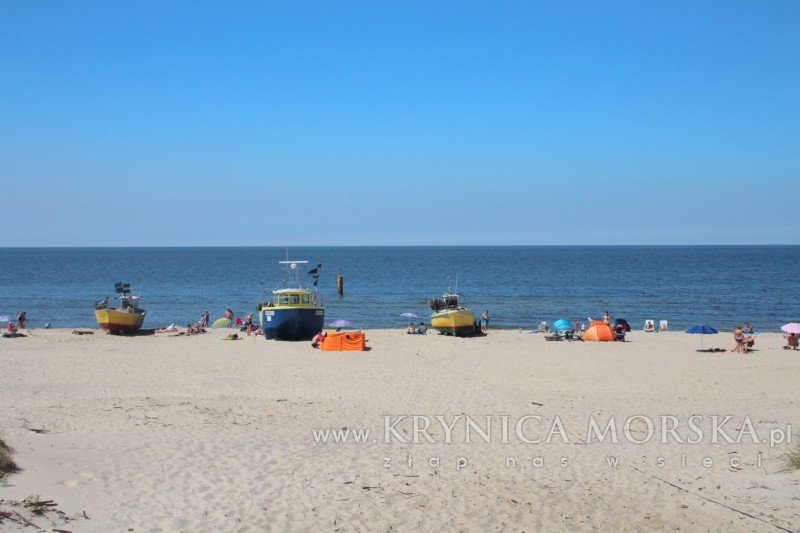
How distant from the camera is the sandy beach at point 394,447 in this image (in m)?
9.87

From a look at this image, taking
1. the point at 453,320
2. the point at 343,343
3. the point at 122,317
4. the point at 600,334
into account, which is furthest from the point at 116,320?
the point at 600,334

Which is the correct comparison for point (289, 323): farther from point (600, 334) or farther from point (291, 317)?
point (600, 334)

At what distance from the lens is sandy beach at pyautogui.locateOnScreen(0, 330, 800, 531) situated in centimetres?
987

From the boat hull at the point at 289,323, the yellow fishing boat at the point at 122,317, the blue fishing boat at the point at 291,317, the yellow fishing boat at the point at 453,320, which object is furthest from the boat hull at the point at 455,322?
the yellow fishing boat at the point at 122,317

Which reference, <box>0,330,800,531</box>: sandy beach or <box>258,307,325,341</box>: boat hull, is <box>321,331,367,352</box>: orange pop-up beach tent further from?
<box>258,307,325,341</box>: boat hull

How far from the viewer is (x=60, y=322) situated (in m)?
47.2

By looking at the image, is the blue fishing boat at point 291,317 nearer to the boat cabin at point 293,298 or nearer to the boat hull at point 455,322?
the boat cabin at point 293,298

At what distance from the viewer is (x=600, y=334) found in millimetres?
33969

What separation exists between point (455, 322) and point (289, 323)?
353 inches

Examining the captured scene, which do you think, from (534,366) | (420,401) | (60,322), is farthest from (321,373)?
(60,322)

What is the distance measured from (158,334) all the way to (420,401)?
24529mm

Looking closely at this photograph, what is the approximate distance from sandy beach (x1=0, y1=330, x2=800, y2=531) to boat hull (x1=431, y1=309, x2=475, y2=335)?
11028 millimetres

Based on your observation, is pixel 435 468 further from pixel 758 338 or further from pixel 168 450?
pixel 758 338

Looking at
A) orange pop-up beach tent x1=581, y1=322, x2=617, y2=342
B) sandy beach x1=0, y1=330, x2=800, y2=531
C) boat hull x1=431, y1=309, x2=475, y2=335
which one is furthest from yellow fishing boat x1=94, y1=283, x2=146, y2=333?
orange pop-up beach tent x1=581, y1=322, x2=617, y2=342
